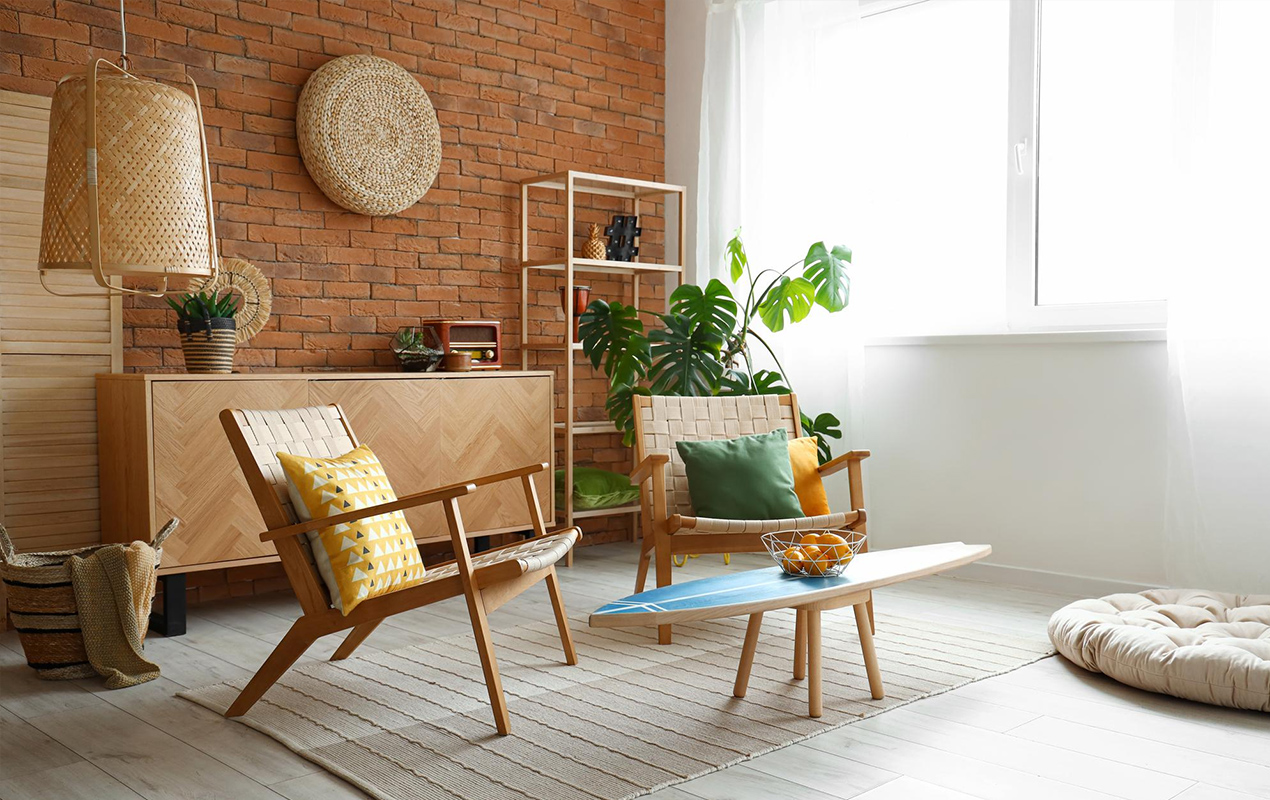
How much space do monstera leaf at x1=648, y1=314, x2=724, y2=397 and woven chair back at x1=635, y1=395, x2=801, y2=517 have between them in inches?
22.6

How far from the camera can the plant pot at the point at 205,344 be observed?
3.75m

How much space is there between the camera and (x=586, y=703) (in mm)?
2771

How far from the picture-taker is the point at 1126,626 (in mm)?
2959

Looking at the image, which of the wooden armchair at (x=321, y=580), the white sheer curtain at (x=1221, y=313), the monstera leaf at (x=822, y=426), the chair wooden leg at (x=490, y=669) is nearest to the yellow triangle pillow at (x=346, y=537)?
the wooden armchair at (x=321, y=580)

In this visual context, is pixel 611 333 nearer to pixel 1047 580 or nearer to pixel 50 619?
pixel 1047 580

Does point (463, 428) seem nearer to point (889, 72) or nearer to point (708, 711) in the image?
point (708, 711)

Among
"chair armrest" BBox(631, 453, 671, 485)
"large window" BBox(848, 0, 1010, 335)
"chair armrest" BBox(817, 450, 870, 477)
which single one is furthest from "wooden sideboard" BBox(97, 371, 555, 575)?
"large window" BBox(848, 0, 1010, 335)

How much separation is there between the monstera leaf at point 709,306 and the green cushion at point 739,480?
3.51 ft

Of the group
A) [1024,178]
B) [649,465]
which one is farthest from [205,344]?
[1024,178]

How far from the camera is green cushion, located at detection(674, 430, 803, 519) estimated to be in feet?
11.7

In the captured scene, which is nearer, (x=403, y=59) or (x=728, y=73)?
(x=403, y=59)

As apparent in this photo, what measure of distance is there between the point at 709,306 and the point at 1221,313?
1962 millimetres

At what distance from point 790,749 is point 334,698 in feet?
3.98

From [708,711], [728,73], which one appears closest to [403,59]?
[728,73]
